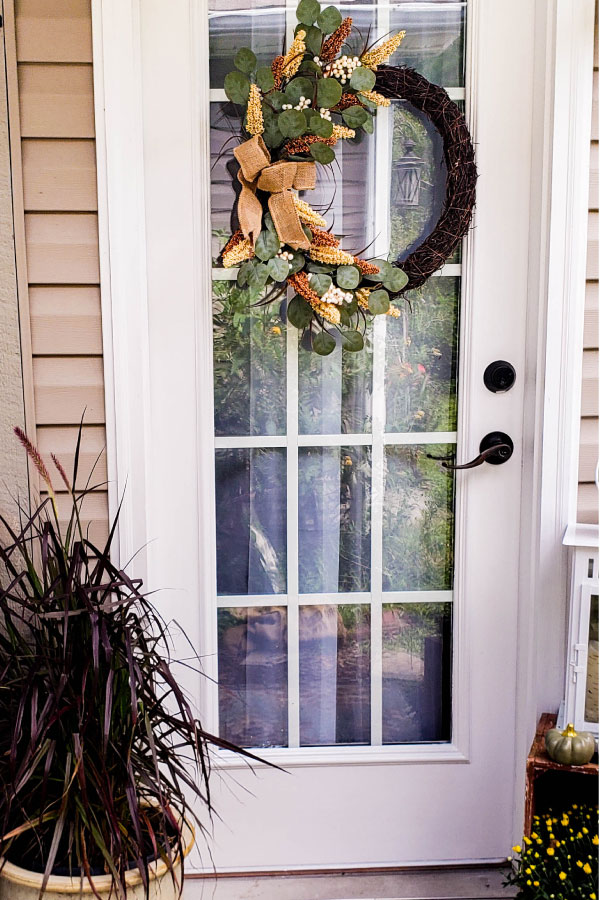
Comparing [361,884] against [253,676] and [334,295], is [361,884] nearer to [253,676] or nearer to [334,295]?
[253,676]

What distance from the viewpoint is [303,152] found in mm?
1628

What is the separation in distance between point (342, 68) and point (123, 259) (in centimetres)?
60

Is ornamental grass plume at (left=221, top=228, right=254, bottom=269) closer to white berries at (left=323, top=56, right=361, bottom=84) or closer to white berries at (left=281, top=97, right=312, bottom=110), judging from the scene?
white berries at (left=281, top=97, right=312, bottom=110)

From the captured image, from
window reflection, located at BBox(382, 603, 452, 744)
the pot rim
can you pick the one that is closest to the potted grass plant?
the pot rim

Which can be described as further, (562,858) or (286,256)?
(286,256)

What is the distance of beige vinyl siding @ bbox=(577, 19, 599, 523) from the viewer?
166 centimetres

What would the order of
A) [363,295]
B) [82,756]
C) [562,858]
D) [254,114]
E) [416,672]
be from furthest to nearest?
[416,672] < [363,295] < [254,114] < [562,858] < [82,756]

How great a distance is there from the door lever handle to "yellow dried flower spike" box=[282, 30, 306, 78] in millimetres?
897

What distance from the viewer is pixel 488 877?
1.88 meters

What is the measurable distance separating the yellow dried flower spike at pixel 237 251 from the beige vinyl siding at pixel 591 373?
2.39 ft

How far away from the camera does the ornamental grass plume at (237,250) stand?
162 cm

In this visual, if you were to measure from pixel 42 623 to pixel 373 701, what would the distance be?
86 cm

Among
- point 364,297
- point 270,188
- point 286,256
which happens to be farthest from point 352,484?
point 270,188

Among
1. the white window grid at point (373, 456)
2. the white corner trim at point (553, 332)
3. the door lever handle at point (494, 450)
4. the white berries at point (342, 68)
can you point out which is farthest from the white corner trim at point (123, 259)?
the white corner trim at point (553, 332)
